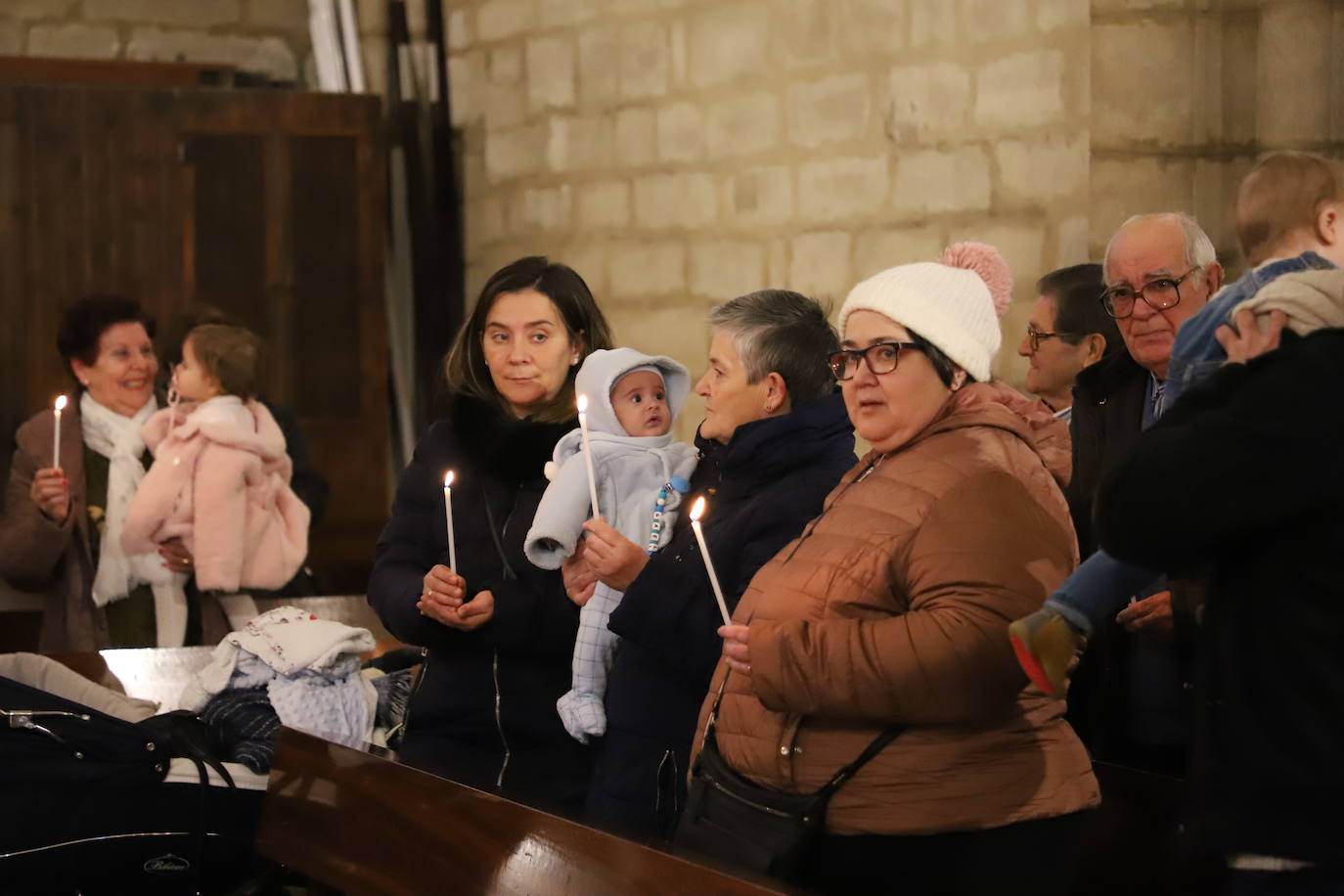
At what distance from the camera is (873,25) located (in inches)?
199

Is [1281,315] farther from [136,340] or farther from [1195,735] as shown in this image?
[136,340]

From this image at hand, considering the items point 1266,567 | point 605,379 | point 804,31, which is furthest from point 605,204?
point 1266,567

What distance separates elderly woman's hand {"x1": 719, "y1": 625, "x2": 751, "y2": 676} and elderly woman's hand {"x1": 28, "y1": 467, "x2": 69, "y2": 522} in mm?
2577

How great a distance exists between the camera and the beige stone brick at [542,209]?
671cm

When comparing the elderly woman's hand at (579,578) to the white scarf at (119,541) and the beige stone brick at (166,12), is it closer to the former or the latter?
the white scarf at (119,541)

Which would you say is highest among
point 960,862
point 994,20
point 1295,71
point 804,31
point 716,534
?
point 804,31

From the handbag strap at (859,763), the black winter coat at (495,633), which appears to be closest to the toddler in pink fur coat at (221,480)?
the black winter coat at (495,633)

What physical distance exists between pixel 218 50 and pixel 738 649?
20.8 feet

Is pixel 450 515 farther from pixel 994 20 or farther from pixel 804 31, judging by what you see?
pixel 804 31

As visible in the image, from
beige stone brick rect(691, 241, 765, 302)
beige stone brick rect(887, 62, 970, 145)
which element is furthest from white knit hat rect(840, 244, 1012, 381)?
beige stone brick rect(691, 241, 765, 302)

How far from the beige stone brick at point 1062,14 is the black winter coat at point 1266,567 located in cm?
299

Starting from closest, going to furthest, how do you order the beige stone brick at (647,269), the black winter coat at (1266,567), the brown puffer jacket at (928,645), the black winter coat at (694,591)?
the black winter coat at (1266,567) → the brown puffer jacket at (928,645) → the black winter coat at (694,591) → the beige stone brick at (647,269)

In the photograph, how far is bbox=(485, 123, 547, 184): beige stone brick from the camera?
270 inches

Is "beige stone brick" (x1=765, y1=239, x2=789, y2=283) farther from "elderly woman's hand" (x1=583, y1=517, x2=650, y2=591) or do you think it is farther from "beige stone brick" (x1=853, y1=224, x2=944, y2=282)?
"elderly woman's hand" (x1=583, y1=517, x2=650, y2=591)
